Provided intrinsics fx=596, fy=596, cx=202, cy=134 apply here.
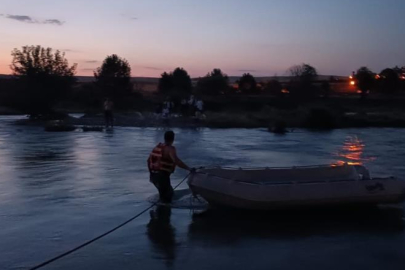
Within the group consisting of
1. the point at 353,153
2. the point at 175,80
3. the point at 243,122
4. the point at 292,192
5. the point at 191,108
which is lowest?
the point at 243,122

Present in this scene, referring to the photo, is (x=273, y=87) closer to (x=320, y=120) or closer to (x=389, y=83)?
(x=389, y=83)

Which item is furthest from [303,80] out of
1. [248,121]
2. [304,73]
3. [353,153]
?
[353,153]

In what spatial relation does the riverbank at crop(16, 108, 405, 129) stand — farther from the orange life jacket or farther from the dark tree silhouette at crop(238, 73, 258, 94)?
the dark tree silhouette at crop(238, 73, 258, 94)

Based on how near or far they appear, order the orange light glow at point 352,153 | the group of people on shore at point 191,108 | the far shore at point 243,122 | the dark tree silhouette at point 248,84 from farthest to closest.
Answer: the dark tree silhouette at point 248,84
the group of people on shore at point 191,108
the far shore at point 243,122
the orange light glow at point 352,153

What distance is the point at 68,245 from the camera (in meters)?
8.42

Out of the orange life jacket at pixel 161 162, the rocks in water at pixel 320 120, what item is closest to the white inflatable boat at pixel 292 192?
the orange life jacket at pixel 161 162

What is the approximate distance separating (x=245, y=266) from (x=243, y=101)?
6701 centimetres

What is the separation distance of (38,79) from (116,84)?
27180 mm

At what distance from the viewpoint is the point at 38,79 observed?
139 ft

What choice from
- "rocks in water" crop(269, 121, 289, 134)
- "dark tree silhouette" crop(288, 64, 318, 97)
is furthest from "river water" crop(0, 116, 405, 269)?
"dark tree silhouette" crop(288, 64, 318, 97)

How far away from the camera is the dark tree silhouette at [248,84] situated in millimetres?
99188

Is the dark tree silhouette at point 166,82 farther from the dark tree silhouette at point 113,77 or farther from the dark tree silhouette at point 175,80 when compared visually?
the dark tree silhouette at point 113,77

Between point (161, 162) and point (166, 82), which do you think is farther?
point (166, 82)

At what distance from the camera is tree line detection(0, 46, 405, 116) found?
42156 millimetres
